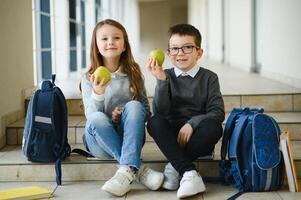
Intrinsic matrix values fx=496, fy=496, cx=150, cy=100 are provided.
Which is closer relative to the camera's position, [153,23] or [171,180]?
[171,180]

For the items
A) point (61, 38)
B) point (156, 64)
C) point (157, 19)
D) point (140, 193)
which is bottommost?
point (140, 193)

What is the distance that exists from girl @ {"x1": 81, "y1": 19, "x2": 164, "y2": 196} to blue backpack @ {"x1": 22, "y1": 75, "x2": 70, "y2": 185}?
0.55ft

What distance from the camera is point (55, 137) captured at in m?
2.96

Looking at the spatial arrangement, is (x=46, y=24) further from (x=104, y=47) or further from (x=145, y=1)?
(x=145, y=1)

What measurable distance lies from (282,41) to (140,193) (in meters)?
3.25

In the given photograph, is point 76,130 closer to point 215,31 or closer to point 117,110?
point 117,110

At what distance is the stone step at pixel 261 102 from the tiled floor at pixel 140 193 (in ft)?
3.74

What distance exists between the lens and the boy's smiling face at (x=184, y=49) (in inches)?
111

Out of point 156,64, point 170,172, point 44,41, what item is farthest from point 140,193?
point 44,41

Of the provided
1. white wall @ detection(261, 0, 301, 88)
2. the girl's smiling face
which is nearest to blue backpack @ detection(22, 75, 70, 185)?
the girl's smiling face

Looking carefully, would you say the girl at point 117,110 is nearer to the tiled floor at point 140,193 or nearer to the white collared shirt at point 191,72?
the tiled floor at point 140,193

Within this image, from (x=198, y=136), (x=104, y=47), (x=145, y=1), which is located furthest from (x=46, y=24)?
(x=145, y=1)

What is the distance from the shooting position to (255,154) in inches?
104

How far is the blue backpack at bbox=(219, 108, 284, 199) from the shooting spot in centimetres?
265
